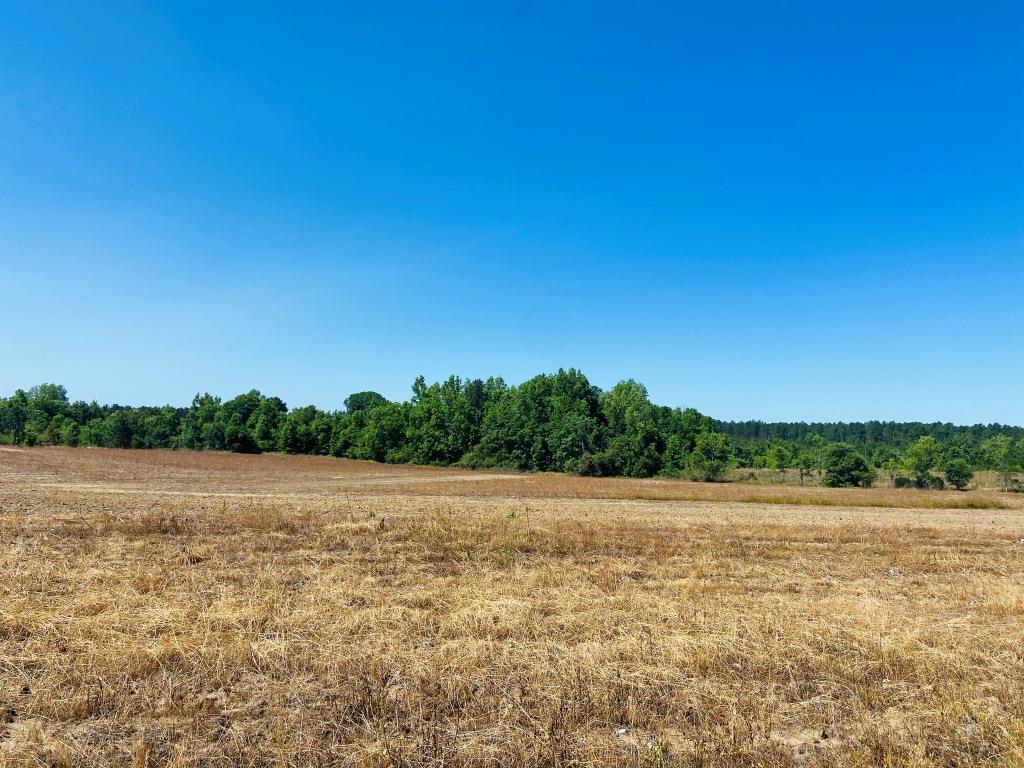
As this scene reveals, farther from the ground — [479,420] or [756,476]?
[479,420]

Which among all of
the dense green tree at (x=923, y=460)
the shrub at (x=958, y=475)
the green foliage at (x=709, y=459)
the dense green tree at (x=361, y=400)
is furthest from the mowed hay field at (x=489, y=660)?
the dense green tree at (x=361, y=400)

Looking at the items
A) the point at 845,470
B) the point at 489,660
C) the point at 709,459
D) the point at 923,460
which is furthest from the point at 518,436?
the point at 489,660

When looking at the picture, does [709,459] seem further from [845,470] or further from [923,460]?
[923,460]

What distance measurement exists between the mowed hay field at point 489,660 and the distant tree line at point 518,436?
72.1 m

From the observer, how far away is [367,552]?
45.2 ft

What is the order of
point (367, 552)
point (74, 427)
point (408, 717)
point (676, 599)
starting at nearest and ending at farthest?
point (408, 717), point (676, 599), point (367, 552), point (74, 427)

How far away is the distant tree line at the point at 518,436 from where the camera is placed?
83.2 meters

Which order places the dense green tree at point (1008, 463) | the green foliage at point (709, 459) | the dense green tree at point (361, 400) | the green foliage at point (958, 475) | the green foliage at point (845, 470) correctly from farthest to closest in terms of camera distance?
the dense green tree at point (361, 400)
the green foliage at point (709, 459)
the green foliage at point (958, 475)
the dense green tree at point (1008, 463)
the green foliage at point (845, 470)

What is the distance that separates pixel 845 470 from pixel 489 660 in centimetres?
8009

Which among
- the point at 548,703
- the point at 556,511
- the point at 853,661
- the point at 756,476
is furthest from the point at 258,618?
the point at 756,476

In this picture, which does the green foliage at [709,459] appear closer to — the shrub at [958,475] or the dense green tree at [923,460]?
the dense green tree at [923,460]

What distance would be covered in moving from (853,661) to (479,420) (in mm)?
102387

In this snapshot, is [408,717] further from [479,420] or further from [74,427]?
[74,427]

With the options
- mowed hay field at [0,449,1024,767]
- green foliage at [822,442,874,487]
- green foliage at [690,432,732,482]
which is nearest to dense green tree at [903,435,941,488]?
green foliage at [822,442,874,487]
